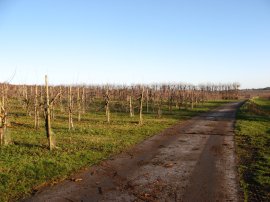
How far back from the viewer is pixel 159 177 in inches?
515

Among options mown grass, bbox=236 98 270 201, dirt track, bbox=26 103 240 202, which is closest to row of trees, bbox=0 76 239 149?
dirt track, bbox=26 103 240 202

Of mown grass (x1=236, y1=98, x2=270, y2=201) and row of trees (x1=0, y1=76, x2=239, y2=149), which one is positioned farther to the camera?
row of trees (x1=0, y1=76, x2=239, y2=149)

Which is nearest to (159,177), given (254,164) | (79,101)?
(254,164)

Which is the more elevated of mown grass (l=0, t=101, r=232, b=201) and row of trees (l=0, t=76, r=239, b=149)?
row of trees (l=0, t=76, r=239, b=149)

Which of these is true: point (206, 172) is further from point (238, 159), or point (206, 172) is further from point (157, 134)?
point (157, 134)

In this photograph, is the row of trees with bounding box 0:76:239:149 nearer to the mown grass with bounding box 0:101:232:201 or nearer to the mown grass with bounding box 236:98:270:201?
the mown grass with bounding box 0:101:232:201

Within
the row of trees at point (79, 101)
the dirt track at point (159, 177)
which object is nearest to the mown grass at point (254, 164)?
the dirt track at point (159, 177)

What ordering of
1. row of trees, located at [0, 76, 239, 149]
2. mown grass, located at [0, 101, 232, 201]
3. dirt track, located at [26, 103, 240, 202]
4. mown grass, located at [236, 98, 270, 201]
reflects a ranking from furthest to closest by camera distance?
row of trees, located at [0, 76, 239, 149] < mown grass, located at [0, 101, 232, 201] < mown grass, located at [236, 98, 270, 201] < dirt track, located at [26, 103, 240, 202]

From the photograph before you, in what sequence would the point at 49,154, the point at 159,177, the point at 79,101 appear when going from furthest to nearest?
the point at 79,101, the point at 49,154, the point at 159,177

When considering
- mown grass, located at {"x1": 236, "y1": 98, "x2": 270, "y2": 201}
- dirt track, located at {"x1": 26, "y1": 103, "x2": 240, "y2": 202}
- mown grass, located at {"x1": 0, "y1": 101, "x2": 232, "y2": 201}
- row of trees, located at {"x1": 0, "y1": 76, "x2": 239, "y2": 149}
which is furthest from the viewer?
row of trees, located at {"x1": 0, "y1": 76, "x2": 239, "y2": 149}

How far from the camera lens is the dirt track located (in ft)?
35.1

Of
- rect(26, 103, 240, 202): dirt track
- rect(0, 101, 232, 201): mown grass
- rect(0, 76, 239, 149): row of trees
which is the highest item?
rect(0, 76, 239, 149): row of trees

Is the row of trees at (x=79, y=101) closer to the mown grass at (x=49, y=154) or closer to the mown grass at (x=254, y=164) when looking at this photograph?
the mown grass at (x=49, y=154)

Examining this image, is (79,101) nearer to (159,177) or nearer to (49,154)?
(49,154)
